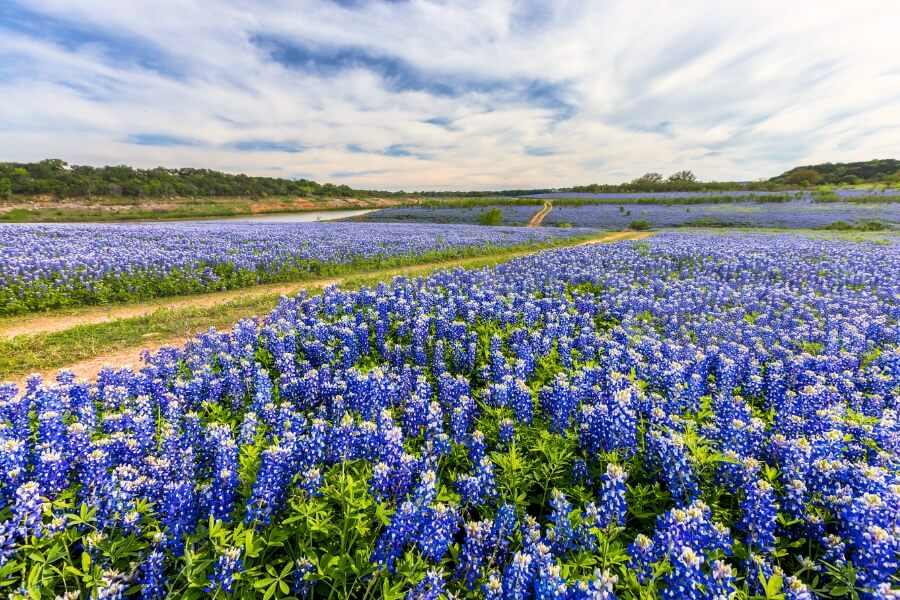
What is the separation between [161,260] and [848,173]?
166823mm

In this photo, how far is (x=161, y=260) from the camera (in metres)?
15.8

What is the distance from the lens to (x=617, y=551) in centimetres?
272

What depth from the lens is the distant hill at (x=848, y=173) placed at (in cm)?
10469

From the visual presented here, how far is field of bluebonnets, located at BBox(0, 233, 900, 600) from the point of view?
2496 mm

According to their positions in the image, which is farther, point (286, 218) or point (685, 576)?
point (286, 218)

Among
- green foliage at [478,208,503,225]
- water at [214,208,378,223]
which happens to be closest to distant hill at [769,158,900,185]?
green foliage at [478,208,503,225]

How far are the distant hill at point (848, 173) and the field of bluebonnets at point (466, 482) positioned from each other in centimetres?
14098

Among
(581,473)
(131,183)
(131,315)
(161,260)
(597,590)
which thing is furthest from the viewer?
(131,183)

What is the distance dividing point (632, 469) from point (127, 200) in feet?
349

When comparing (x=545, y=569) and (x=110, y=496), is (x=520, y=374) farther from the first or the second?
(x=110, y=496)

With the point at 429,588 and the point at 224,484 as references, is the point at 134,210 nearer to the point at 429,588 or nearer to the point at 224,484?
the point at 224,484

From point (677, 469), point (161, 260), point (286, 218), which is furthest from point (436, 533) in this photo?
point (286, 218)

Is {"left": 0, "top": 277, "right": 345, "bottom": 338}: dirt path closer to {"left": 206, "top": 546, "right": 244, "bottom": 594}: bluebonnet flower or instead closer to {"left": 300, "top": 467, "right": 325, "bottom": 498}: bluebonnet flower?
{"left": 300, "top": 467, "right": 325, "bottom": 498}: bluebonnet flower

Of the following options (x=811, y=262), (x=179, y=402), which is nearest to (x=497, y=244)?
(x=811, y=262)
